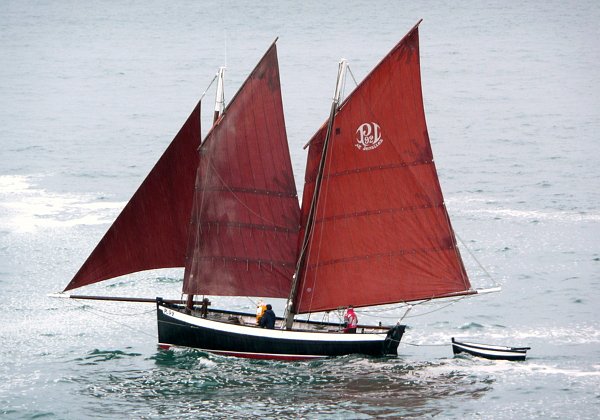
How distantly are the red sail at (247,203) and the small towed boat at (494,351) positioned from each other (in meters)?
9.49

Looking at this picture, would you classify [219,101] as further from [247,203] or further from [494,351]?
[494,351]

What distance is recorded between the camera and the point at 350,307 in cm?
5909

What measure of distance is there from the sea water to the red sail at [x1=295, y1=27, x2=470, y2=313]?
384 cm

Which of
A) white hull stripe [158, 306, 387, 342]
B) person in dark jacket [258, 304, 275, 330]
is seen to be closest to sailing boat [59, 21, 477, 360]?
white hull stripe [158, 306, 387, 342]

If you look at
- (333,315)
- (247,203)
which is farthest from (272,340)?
(333,315)

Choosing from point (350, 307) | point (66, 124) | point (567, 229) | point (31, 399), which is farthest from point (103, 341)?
point (66, 124)

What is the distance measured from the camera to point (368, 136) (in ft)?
188

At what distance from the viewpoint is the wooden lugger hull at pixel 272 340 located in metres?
58.2

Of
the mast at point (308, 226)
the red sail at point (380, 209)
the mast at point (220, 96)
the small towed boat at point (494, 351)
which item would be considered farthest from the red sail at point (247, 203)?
the small towed boat at point (494, 351)

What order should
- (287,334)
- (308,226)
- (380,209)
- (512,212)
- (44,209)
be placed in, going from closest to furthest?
(380,209), (287,334), (308,226), (512,212), (44,209)

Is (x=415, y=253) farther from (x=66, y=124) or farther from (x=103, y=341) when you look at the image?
(x=66, y=124)

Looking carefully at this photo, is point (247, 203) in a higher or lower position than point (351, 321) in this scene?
higher

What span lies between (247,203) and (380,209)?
6.57 m

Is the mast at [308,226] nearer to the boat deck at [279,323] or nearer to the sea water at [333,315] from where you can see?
the boat deck at [279,323]
